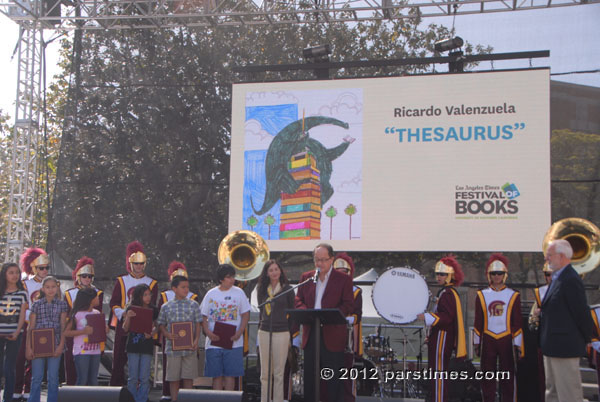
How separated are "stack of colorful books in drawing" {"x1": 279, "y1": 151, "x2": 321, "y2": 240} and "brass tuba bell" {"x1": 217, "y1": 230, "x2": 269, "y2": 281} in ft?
6.68

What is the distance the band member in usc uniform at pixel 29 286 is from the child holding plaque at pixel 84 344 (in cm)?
107

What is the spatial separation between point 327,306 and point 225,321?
162 centimetres

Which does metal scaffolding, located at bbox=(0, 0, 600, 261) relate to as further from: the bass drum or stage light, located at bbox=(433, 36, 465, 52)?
the bass drum

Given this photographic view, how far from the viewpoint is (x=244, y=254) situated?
9.20 metres

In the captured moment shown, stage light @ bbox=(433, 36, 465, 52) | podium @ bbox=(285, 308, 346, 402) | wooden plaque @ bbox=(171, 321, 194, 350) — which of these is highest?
stage light @ bbox=(433, 36, 465, 52)

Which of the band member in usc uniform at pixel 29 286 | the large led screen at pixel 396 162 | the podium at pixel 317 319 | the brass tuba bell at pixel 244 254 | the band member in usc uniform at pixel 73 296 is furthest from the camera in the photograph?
the large led screen at pixel 396 162

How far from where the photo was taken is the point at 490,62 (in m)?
11.3

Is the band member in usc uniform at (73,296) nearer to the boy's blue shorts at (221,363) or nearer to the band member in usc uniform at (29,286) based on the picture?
the band member in usc uniform at (29,286)

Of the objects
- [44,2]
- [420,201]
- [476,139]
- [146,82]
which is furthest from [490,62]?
[44,2]

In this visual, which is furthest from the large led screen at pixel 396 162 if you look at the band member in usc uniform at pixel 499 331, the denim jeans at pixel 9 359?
the denim jeans at pixel 9 359

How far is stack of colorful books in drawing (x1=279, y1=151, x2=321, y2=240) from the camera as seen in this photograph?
11273mm

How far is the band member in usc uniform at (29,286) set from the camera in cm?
885

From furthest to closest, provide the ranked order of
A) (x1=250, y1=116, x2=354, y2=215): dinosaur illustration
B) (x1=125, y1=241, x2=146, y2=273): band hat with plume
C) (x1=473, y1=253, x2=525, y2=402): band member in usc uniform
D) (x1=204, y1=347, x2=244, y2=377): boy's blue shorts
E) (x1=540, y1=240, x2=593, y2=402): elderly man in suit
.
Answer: (x1=250, y1=116, x2=354, y2=215): dinosaur illustration → (x1=125, y1=241, x2=146, y2=273): band hat with plume → (x1=473, y1=253, x2=525, y2=402): band member in usc uniform → (x1=204, y1=347, x2=244, y2=377): boy's blue shorts → (x1=540, y1=240, x2=593, y2=402): elderly man in suit


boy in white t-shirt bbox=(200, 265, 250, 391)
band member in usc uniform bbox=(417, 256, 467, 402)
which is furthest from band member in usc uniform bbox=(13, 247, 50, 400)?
band member in usc uniform bbox=(417, 256, 467, 402)
